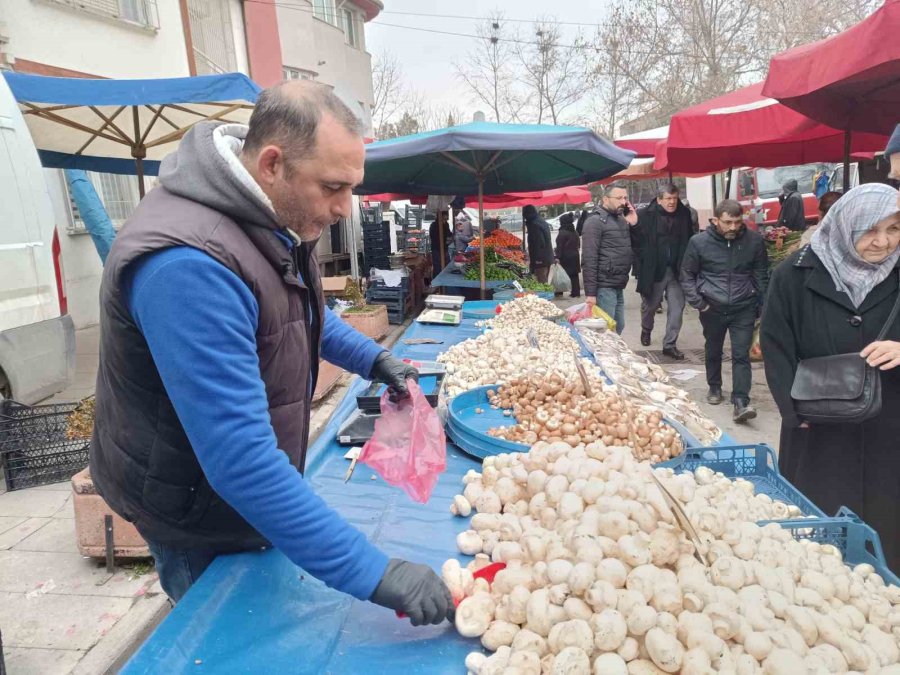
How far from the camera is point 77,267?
948cm

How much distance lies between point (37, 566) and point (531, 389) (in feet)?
9.42

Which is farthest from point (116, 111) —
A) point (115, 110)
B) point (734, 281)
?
point (734, 281)

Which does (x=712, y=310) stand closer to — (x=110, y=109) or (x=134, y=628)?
(x=134, y=628)

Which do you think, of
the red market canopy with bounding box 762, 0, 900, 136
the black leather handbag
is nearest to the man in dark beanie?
the black leather handbag

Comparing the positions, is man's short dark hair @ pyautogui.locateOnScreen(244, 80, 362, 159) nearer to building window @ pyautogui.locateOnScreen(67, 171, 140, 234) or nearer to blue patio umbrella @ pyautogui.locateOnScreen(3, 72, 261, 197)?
blue patio umbrella @ pyautogui.locateOnScreen(3, 72, 261, 197)

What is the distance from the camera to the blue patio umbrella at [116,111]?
176 inches

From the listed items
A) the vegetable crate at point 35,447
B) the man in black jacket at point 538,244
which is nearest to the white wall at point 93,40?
the vegetable crate at point 35,447

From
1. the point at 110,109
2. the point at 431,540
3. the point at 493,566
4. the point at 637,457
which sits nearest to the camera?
the point at 493,566

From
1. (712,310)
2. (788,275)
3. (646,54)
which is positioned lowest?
(712,310)

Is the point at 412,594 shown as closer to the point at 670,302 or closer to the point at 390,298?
the point at 670,302

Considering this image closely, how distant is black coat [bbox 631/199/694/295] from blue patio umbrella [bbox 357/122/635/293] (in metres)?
0.92

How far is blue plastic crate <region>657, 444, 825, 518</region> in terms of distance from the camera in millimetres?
2188

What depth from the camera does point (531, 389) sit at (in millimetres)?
3033

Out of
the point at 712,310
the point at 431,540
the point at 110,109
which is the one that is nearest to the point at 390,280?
the point at 110,109
